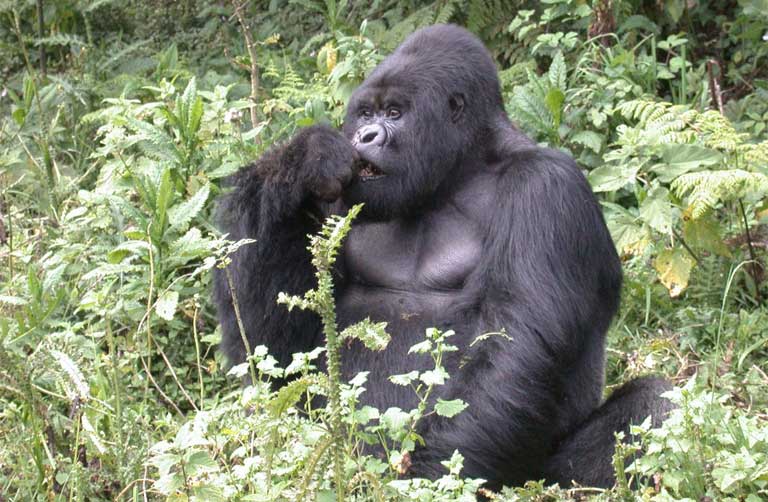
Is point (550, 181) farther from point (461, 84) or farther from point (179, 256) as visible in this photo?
point (179, 256)

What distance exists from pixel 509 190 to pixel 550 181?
5.4 inches

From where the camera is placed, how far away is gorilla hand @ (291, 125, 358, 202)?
3783 mm

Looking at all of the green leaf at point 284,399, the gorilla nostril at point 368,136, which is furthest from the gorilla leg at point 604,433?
the green leaf at point 284,399

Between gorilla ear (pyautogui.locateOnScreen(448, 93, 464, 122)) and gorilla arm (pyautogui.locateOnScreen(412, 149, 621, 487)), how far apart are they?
0.25m

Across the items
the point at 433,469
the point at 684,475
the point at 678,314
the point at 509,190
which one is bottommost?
the point at 678,314

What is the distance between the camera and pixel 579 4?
632cm

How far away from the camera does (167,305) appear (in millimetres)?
4266

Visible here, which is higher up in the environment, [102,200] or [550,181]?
[550,181]

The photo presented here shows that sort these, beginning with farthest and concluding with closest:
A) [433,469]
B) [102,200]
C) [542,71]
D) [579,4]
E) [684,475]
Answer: [542,71], [579,4], [102,200], [433,469], [684,475]

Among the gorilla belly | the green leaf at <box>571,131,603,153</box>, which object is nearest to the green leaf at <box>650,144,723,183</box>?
the green leaf at <box>571,131,603,153</box>

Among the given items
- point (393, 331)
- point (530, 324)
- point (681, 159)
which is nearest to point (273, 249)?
point (393, 331)

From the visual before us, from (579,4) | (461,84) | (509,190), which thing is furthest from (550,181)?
(579,4)

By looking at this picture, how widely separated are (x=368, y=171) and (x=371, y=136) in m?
0.12

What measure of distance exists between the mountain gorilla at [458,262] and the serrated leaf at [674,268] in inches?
32.7
